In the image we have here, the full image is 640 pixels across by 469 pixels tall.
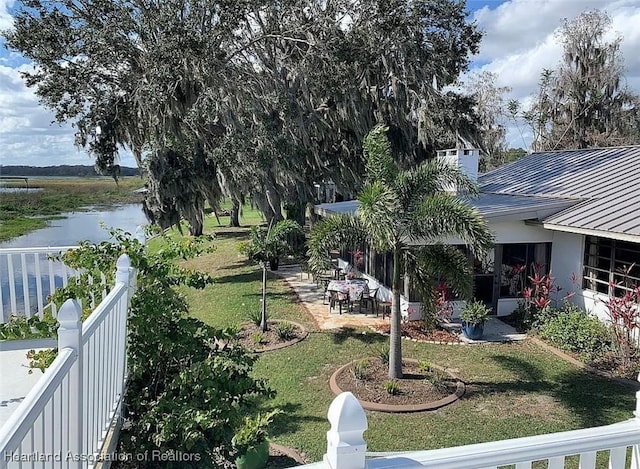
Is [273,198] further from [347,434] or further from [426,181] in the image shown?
[347,434]

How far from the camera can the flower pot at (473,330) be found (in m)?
8.96

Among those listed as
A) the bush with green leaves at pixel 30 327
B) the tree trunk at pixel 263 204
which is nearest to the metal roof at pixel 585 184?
the tree trunk at pixel 263 204

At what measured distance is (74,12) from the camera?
13.0 meters

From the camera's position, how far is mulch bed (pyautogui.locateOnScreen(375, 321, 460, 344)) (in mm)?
9141

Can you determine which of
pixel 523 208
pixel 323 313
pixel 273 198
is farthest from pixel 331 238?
pixel 273 198

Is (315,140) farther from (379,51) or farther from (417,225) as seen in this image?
(417,225)

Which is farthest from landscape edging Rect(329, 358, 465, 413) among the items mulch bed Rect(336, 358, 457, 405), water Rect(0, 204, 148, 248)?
water Rect(0, 204, 148, 248)

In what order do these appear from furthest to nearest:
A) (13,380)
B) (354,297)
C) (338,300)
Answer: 1. (338,300)
2. (354,297)
3. (13,380)

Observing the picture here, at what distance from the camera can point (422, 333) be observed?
940 centimetres

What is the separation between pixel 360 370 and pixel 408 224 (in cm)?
240

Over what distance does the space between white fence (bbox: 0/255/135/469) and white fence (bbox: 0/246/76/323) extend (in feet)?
7.21

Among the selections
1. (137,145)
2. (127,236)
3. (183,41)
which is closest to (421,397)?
(127,236)

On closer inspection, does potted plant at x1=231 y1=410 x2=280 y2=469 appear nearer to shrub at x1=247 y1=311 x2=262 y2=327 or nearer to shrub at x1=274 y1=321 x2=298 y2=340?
shrub at x1=274 y1=321 x2=298 y2=340

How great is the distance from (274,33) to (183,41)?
11.5ft
